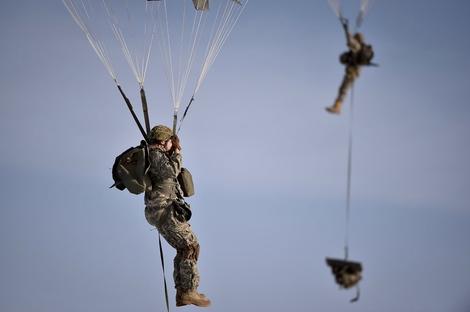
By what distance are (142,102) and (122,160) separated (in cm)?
126

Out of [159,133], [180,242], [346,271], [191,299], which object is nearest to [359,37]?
[346,271]

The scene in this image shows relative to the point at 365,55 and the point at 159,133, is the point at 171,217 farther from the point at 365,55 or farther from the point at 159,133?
the point at 365,55

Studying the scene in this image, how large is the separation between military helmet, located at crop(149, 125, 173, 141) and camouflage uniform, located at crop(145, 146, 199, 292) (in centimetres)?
22

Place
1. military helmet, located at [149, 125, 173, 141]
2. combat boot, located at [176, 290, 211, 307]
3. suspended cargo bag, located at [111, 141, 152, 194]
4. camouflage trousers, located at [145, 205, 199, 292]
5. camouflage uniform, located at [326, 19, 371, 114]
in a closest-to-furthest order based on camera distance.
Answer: camouflage uniform, located at [326, 19, 371, 114]
suspended cargo bag, located at [111, 141, 152, 194]
camouflage trousers, located at [145, 205, 199, 292]
combat boot, located at [176, 290, 211, 307]
military helmet, located at [149, 125, 173, 141]

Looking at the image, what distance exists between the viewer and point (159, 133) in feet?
59.8

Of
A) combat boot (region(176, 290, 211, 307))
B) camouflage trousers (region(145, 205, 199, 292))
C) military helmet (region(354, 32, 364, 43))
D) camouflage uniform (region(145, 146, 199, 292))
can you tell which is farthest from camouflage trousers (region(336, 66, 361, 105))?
combat boot (region(176, 290, 211, 307))

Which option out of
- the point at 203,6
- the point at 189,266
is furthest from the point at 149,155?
the point at 203,6

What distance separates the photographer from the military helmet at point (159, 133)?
59.8ft

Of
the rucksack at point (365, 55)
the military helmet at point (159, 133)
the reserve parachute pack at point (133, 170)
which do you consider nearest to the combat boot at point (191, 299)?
the reserve parachute pack at point (133, 170)

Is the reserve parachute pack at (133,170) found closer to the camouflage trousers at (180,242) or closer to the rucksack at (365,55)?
the camouflage trousers at (180,242)

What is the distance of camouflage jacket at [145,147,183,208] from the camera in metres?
18.0

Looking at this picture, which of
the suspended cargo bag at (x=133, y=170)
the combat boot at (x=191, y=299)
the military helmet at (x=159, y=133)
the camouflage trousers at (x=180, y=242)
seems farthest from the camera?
the military helmet at (x=159, y=133)

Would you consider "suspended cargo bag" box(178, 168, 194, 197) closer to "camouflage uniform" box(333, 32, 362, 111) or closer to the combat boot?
the combat boot

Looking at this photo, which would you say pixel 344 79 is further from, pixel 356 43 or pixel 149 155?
pixel 149 155
